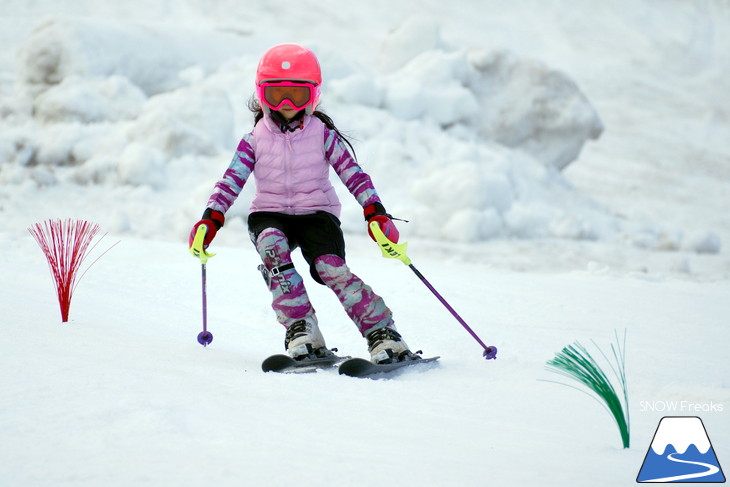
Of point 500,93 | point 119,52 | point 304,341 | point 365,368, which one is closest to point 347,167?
point 304,341

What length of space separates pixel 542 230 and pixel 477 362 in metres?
7.16

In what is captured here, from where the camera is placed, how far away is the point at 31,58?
1070cm

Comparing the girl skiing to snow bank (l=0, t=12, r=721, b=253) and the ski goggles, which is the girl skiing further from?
snow bank (l=0, t=12, r=721, b=253)

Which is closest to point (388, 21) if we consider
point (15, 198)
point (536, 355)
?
point (15, 198)

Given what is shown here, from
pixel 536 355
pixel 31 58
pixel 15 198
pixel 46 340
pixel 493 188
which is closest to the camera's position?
pixel 46 340

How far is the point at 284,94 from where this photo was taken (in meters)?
2.92

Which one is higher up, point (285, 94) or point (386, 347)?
point (285, 94)

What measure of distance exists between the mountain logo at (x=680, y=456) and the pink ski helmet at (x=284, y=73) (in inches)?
68.8

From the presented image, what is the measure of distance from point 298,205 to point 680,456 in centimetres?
163

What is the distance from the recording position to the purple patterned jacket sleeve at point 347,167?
9.92 feet

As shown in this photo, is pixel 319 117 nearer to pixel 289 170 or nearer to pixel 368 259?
pixel 289 170

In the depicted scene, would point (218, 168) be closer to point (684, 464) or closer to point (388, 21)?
point (684, 464)

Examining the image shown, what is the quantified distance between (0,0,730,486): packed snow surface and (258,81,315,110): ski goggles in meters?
0.98

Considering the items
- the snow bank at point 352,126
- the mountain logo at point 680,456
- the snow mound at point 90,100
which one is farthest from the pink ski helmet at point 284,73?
the snow mound at point 90,100
